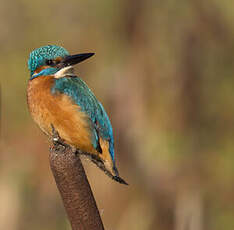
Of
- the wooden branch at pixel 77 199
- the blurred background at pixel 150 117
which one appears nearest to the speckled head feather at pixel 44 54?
the blurred background at pixel 150 117

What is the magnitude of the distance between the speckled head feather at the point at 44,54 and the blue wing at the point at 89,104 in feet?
0.53

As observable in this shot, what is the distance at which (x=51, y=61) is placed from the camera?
3098 mm

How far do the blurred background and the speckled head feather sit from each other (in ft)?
2.92

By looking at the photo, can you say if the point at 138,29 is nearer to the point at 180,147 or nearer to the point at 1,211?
the point at 180,147

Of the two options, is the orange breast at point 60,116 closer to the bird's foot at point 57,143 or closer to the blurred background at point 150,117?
the bird's foot at point 57,143

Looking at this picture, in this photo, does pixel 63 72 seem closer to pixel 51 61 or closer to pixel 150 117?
pixel 51 61

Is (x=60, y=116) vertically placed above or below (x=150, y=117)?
above

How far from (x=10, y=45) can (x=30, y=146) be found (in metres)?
1.15

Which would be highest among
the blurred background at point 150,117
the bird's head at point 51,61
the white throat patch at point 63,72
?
the bird's head at point 51,61

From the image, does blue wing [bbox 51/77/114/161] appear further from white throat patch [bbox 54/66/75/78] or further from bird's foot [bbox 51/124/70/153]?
bird's foot [bbox 51/124/70/153]

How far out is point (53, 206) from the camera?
4.16 m

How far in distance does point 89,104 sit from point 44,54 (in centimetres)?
45

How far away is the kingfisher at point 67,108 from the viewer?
2.96 m

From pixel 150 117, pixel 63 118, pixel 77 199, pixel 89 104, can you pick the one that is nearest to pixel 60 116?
pixel 63 118
